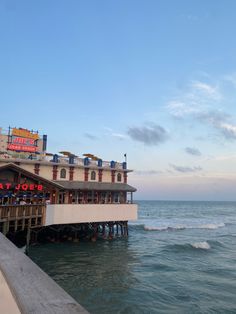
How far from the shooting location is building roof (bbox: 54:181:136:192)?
34.3 metres

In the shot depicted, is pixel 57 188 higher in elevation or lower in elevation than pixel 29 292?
higher

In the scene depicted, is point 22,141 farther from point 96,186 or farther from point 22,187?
point 96,186

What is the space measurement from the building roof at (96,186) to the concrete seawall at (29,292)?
97.3ft

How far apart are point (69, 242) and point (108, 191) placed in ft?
27.3

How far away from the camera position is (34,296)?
2711mm

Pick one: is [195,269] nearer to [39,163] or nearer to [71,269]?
[71,269]

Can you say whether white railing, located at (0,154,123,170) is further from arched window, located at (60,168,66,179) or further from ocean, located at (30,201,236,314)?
ocean, located at (30,201,236,314)

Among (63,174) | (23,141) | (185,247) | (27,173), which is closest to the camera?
(27,173)

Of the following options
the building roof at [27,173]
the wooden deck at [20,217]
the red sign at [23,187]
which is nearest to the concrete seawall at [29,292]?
the wooden deck at [20,217]

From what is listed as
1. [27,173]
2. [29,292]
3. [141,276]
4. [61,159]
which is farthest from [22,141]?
[29,292]

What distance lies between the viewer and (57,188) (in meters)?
31.5

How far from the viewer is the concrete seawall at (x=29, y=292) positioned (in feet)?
8.13

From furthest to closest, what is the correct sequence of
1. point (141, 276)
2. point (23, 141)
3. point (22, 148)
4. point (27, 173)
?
point (23, 141) < point (22, 148) < point (27, 173) < point (141, 276)

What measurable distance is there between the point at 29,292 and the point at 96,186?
3367 cm
